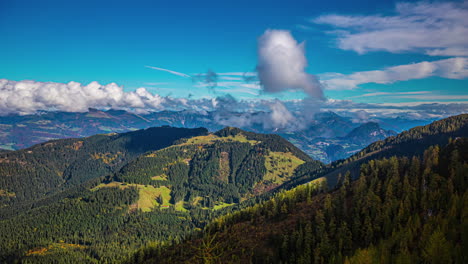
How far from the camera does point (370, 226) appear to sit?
4168 inches

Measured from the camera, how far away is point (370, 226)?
105875 millimetres

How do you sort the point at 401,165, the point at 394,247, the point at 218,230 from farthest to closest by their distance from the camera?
1. the point at 218,230
2. the point at 401,165
3. the point at 394,247

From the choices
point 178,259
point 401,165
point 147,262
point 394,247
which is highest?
point 401,165

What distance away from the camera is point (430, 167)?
131 metres

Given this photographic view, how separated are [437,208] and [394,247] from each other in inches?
1079

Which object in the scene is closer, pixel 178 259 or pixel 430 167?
pixel 430 167

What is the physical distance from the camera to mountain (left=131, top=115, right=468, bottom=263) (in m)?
86.0

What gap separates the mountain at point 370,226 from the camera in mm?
85975

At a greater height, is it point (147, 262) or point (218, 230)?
point (218, 230)

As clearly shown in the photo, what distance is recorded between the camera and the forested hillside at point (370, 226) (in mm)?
85938

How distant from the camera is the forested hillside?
85938 mm

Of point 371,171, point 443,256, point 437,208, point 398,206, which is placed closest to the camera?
point 443,256

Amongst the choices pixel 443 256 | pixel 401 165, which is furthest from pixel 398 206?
pixel 401 165

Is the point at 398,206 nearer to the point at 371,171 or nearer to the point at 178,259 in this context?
the point at 371,171
